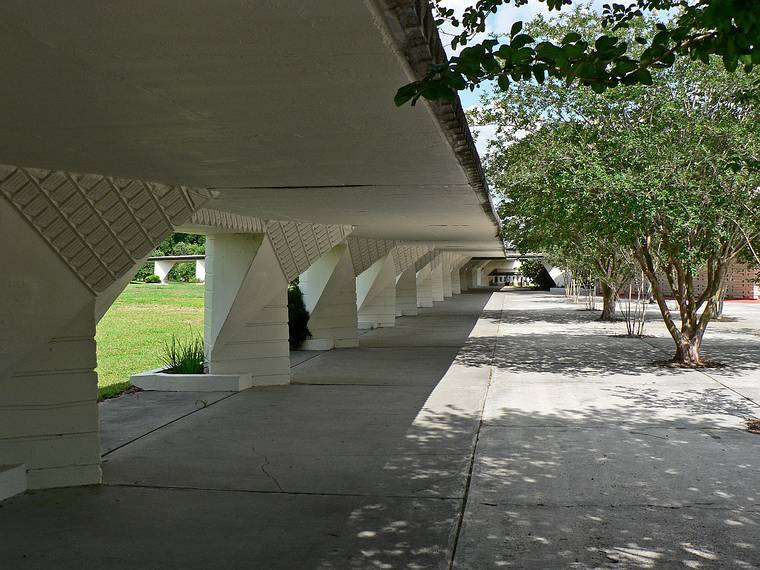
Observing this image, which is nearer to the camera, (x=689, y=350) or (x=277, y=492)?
(x=277, y=492)

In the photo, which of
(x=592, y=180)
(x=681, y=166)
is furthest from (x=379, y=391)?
(x=681, y=166)

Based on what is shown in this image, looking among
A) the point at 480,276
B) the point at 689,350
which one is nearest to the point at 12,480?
the point at 689,350

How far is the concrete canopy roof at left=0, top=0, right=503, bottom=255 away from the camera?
2.57 meters

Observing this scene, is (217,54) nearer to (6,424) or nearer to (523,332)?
(6,424)

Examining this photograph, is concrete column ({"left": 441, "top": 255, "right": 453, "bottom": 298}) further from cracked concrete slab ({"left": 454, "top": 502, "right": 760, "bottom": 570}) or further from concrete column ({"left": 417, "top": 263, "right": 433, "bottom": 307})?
cracked concrete slab ({"left": 454, "top": 502, "right": 760, "bottom": 570})

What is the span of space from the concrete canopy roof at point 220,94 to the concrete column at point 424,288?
30.0 metres

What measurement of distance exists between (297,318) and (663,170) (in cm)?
874

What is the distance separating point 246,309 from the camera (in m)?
11.7

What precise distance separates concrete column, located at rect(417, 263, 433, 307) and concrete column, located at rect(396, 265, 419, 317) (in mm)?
5283

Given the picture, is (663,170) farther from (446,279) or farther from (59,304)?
(446,279)

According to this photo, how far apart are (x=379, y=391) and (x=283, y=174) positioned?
19.6 ft

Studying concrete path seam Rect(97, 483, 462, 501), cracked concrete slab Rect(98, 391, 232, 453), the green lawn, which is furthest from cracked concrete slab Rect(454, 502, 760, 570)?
the green lawn

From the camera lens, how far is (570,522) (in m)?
5.44

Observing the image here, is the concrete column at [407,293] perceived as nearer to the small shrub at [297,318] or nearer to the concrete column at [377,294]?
the concrete column at [377,294]
